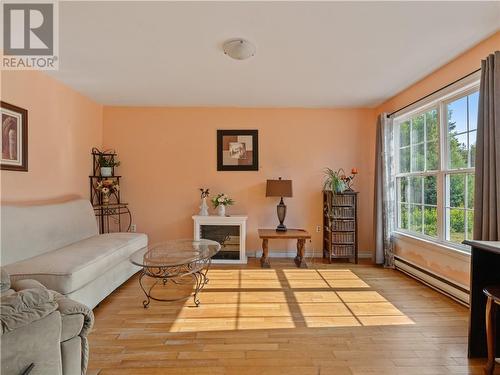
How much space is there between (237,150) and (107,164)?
6.75 feet

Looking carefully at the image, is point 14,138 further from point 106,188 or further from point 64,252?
point 106,188

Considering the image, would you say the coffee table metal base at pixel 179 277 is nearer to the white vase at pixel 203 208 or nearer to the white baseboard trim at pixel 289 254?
the white vase at pixel 203 208

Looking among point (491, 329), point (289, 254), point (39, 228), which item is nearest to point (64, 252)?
→ point (39, 228)

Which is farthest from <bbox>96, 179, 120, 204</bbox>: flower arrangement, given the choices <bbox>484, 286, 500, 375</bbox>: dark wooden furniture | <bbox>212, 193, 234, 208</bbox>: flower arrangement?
<bbox>484, 286, 500, 375</bbox>: dark wooden furniture

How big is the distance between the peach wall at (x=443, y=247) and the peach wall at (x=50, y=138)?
4.42m

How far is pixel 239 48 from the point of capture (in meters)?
2.50

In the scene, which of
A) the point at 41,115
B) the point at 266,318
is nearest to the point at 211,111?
the point at 41,115

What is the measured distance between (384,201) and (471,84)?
5.79 feet

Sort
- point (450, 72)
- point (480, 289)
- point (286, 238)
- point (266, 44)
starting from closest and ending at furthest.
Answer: point (480, 289) < point (266, 44) < point (450, 72) < point (286, 238)

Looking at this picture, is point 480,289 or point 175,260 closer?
point 480,289

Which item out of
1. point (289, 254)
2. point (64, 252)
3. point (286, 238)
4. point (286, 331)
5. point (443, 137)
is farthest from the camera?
point (289, 254)

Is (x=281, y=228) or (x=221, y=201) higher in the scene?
(x=221, y=201)

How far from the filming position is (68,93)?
3.61 metres

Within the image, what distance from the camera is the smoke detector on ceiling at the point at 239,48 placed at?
2.44m
